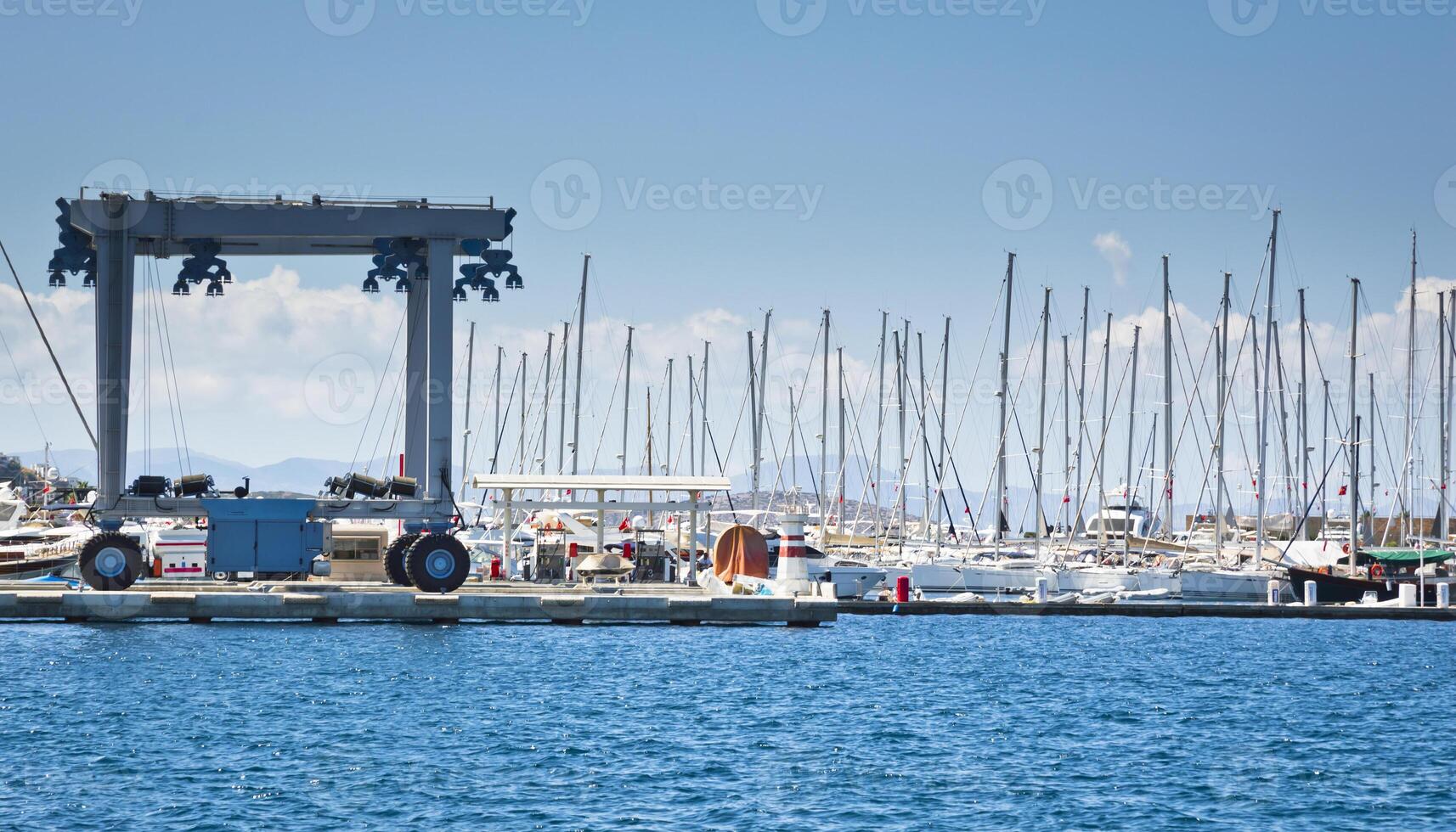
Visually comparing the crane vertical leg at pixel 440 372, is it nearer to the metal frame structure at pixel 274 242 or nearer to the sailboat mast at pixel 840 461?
the metal frame structure at pixel 274 242

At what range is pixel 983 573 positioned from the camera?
206 ft

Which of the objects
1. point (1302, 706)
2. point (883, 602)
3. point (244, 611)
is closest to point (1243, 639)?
point (883, 602)

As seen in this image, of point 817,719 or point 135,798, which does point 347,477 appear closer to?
point 817,719

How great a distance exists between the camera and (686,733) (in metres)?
26.5

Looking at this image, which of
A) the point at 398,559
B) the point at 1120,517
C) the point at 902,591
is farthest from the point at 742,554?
the point at 1120,517

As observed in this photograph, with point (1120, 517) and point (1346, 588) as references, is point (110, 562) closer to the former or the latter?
point (1346, 588)

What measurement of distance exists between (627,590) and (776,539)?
21904 millimetres

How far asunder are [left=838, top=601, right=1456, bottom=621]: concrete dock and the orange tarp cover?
230 inches

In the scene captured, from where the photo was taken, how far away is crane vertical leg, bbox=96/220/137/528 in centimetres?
4416

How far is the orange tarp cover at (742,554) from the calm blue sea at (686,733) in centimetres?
613

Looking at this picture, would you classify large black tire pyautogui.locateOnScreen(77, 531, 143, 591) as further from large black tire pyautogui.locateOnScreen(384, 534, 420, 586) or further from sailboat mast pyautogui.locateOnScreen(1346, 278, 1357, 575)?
sailboat mast pyautogui.locateOnScreen(1346, 278, 1357, 575)

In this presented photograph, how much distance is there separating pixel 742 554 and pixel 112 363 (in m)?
19.9

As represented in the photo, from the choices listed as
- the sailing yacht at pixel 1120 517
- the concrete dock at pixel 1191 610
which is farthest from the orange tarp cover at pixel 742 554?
the sailing yacht at pixel 1120 517

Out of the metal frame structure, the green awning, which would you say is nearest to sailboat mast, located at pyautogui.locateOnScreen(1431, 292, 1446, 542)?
the green awning
